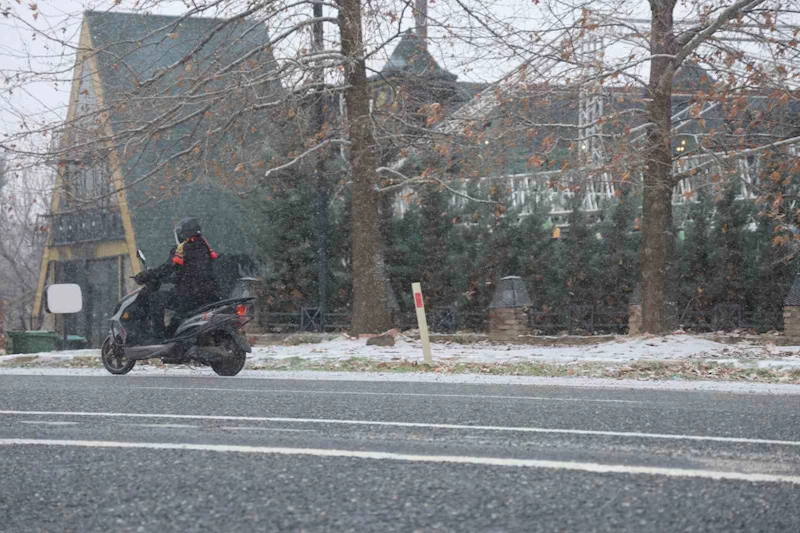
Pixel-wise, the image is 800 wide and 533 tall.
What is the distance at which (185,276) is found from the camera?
36.9 ft

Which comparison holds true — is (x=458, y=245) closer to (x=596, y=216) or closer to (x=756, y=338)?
(x=596, y=216)

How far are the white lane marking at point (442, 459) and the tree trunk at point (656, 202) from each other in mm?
12348

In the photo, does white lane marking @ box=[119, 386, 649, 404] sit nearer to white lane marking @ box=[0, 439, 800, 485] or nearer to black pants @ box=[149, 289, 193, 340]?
black pants @ box=[149, 289, 193, 340]

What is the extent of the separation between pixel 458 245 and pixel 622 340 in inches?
248

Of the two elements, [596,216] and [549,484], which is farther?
[596,216]

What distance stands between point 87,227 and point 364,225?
1475 centimetres

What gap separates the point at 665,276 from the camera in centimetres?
1706

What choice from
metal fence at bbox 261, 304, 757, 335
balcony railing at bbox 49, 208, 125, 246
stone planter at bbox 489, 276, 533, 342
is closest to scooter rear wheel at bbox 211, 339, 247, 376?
stone planter at bbox 489, 276, 533, 342

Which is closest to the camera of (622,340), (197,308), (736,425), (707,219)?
(736,425)

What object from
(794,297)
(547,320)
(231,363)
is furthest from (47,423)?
(547,320)

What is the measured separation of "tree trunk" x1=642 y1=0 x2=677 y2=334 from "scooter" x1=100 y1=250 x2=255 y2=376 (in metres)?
7.92

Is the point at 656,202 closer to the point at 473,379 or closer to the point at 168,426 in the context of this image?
the point at 473,379

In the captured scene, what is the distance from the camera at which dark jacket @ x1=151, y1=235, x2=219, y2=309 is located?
36.6ft

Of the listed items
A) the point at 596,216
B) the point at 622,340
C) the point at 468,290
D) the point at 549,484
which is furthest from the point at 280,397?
the point at 596,216
